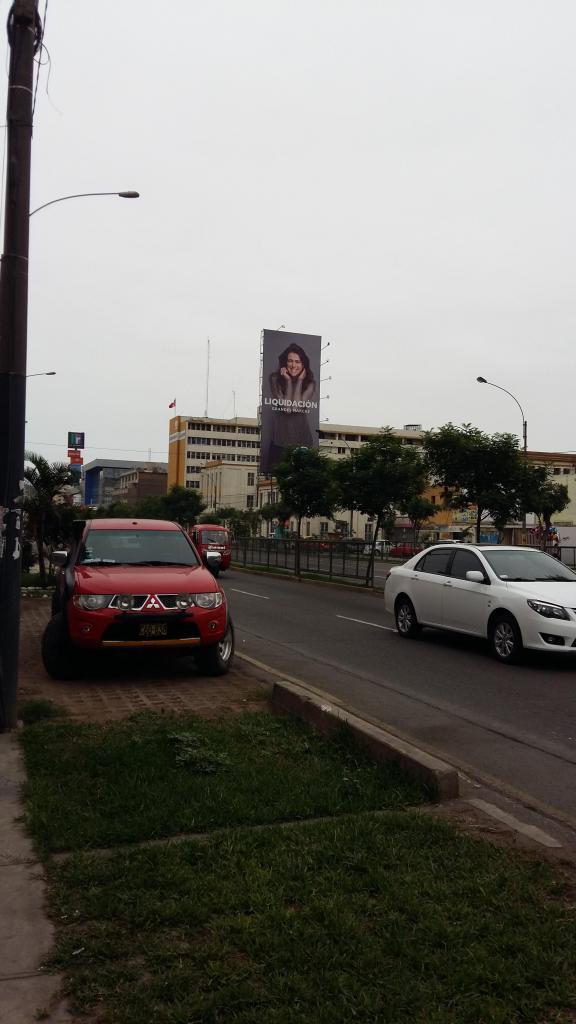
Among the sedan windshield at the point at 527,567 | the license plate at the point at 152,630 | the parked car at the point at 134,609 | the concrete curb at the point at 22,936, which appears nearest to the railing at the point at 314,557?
the sedan windshield at the point at 527,567

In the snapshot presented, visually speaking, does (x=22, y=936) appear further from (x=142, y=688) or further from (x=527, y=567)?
(x=527, y=567)

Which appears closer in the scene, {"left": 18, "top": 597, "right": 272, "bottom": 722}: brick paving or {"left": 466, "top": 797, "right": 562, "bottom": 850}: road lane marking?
{"left": 466, "top": 797, "right": 562, "bottom": 850}: road lane marking

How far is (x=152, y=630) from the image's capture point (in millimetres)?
8344

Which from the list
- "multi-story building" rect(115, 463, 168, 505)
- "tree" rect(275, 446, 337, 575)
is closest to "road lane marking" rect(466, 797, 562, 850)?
"tree" rect(275, 446, 337, 575)

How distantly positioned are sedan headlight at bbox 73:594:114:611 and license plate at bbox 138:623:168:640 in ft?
1.42

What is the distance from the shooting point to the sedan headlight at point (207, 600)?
8656 mm

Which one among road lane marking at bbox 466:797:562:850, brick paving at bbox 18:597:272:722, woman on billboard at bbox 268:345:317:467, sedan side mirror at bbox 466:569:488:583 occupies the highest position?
woman on billboard at bbox 268:345:317:467

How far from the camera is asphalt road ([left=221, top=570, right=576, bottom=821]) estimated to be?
6.15m

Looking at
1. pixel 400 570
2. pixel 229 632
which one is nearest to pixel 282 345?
pixel 400 570

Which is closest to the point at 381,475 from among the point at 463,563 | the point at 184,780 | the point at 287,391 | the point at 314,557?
the point at 314,557

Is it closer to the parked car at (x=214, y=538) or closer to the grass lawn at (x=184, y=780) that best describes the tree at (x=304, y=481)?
the parked car at (x=214, y=538)

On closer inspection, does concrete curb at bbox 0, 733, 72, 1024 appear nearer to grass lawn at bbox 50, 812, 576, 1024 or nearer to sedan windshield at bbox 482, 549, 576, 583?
grass lawn at bbox 50, 812, 576, 1024

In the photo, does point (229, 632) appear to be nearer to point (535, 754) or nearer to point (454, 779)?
point (535, 754)

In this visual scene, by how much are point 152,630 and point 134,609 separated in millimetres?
279
